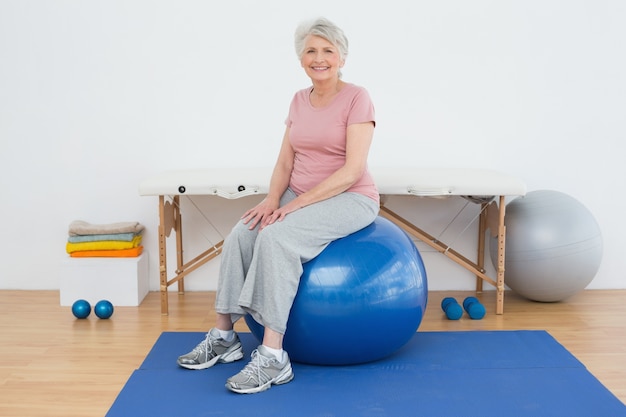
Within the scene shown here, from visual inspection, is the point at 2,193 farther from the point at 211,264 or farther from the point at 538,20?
the point at 538,20

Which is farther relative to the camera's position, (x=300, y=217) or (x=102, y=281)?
(x=102, y=281)

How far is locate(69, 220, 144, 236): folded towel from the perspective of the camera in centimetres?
355

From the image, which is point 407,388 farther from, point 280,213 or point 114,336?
point 114,336

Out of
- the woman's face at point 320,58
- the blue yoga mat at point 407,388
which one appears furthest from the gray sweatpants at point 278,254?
the woman's face at point 320,58

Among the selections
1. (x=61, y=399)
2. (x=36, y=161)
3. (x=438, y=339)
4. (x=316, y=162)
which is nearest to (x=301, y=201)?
(x=316, y=162)

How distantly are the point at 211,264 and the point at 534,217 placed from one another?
5.39 feet

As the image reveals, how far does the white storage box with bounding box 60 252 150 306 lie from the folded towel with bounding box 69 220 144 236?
0.13 meters

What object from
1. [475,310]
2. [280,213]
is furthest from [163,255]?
[475,310]

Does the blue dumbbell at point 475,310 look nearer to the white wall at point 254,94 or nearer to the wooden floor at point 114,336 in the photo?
the wooden floor at point 114,336

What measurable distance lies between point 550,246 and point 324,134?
4.24 feet

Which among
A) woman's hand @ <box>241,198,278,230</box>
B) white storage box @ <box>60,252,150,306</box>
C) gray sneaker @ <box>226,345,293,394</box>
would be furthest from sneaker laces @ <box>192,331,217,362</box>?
white storage box @ <box>60,252,150,306</box>

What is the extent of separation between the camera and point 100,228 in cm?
358

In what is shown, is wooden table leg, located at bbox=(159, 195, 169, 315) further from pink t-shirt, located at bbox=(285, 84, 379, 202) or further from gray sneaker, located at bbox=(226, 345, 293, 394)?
gray sneaker, located at bbox=(226, 345, 293, 394)

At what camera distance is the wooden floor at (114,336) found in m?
2.51
